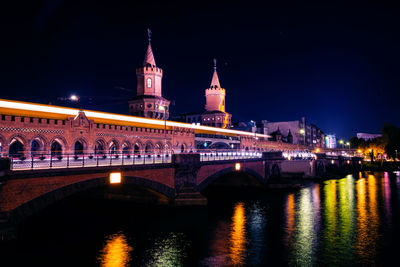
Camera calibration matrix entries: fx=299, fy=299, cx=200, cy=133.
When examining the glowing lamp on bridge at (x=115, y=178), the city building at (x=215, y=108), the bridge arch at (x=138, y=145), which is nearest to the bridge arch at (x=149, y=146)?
the bridge arch at (x=138, y=145)

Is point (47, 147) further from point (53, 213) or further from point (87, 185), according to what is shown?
point (87, 185)

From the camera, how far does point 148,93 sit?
67.5 meters

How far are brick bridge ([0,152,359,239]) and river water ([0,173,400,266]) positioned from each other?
1795 mm

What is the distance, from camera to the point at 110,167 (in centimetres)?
2186

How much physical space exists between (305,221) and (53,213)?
24.1 m

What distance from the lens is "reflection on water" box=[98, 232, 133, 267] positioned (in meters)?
16.8

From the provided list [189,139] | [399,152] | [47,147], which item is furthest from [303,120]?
[47,147]

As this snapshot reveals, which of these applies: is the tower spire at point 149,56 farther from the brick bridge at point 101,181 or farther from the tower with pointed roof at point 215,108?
the brick bridge at point 101,181

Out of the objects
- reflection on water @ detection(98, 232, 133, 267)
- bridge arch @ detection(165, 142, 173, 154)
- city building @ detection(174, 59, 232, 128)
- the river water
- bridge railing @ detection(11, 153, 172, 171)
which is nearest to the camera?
reflection on water @ detection(98, 232, 133, 267)

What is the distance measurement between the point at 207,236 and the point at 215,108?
69230 mm

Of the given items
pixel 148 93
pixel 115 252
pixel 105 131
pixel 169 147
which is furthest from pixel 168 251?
pixel 148 93

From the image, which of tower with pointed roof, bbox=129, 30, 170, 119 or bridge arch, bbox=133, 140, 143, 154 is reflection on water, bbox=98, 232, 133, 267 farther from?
tower with pointed roof, bbox=129, 30, 170, 119

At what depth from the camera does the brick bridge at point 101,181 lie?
16094 mm

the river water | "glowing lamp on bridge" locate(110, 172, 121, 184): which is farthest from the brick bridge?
the river water
